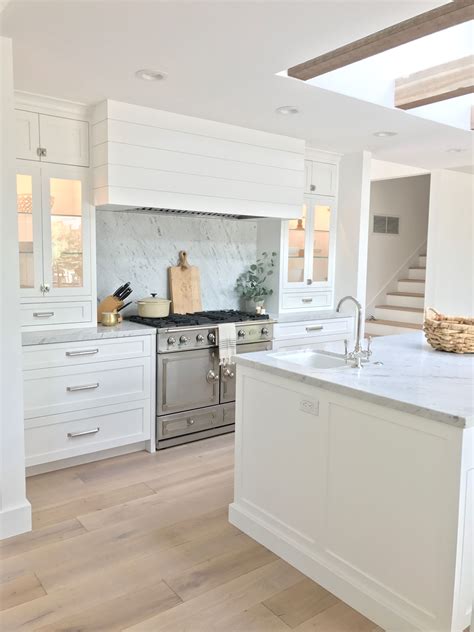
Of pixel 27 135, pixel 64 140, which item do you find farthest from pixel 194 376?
pixel 27 135

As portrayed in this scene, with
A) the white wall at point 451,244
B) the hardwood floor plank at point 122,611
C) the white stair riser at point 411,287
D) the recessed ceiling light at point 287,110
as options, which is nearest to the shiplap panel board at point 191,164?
the recessed ceiling light at point 287,110

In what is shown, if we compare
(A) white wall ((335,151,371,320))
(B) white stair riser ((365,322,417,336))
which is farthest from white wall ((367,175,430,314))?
(A) white wall ((335,151,371,320))

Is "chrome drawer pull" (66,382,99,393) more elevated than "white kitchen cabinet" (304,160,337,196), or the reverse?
"white kitchen cabinet" (304,160,337,196)

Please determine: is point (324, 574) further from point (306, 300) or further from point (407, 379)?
point (306, 300)

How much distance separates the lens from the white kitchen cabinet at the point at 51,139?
330 cm

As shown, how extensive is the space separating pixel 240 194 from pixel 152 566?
2.71 metres

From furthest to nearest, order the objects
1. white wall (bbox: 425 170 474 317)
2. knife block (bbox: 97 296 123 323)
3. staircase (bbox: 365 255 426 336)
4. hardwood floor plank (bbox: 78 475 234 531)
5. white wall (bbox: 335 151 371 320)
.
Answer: staircase (bbox: 365 255 426 336), white wall (bbox: 425 170 474 317), white wall (bbox: 335 151 371 320), knife block (bbox: 97 296 123 323), hardwood floor plank (bbox: 78 475 234 531)

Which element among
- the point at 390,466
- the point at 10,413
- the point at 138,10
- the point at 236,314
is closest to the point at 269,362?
the point at 390,466

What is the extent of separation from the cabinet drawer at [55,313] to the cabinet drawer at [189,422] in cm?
93

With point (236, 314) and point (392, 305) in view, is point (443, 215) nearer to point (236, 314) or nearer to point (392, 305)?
point (392, 305)

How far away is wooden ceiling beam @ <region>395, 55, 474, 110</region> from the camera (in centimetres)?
312

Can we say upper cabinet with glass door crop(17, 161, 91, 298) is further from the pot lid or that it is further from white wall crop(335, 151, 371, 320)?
white wall crop(335, 151, 371, 320)

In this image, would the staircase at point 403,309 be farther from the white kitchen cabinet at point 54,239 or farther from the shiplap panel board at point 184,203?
the white kitchen cabinet at point 54,239

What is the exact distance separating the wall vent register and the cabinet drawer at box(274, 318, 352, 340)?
3330 millimetres
